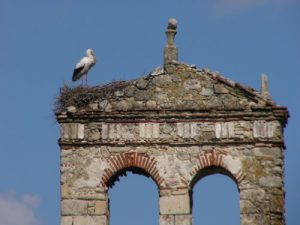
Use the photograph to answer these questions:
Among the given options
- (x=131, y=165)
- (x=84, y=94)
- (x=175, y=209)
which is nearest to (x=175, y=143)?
(x=131, y=165)

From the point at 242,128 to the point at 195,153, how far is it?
34.9 inches

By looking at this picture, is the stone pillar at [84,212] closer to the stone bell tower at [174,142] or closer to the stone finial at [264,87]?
the stone bell tower at [174,142]

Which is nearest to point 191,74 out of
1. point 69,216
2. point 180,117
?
point 180,117

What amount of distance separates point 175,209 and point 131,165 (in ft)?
3.43

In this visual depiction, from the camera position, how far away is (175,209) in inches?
1391

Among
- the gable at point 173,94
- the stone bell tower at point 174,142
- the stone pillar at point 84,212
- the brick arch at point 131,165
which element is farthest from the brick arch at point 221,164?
the stone pillar at point 84,212

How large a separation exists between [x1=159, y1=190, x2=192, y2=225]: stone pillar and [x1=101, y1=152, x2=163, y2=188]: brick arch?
1.06 feet

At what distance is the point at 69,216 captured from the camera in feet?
116

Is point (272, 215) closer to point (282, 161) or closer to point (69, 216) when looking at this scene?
point (282, 161)

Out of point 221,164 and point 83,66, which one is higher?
point 83,66

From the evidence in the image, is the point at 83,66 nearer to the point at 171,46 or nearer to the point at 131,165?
the point at 171,46

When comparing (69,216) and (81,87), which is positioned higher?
(81,87)

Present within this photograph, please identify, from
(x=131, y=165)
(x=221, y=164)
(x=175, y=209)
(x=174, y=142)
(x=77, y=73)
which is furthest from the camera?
(x=77, y=73)

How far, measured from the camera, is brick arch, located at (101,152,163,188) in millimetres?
35562
